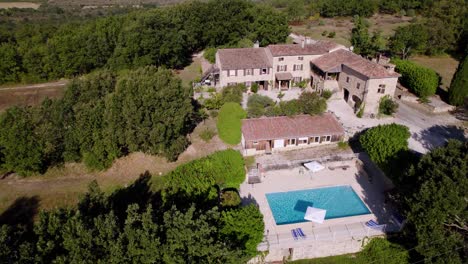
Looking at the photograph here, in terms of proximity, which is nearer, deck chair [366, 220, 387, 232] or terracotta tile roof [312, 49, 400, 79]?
deck chair [366, 220, 387, 232]

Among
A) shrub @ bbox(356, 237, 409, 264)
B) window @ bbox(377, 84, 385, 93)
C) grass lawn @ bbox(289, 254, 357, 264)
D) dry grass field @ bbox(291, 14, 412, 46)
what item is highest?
dry grass field @ bbox(291, 14, 412, 46)

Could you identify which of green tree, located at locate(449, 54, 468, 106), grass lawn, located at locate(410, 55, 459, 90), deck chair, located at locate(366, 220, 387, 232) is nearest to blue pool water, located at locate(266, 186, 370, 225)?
deck chair, located at locate(366, 220, 387, 232)

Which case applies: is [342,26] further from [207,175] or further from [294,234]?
[294,234]

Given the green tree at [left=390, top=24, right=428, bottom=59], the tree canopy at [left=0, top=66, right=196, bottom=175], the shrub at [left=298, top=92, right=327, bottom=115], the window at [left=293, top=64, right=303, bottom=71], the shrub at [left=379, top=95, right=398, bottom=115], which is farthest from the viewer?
the green tree at [left=390, top=24, right=428, bottom=59]

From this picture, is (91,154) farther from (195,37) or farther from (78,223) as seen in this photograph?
(195,37)

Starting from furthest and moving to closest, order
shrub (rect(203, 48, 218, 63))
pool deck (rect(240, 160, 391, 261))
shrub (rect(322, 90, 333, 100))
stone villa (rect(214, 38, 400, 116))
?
shrub (rect(203, 48, 218, 63)) → shrub (rect(322, 90, 333, 100)) → stone villa (rect(214, 38, 400, 116)) → pool deck (rect(240, 160, 391, 261))

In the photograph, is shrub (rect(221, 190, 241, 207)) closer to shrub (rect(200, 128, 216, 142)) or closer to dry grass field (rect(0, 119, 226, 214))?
dry grass field (rect(0, 119, 226, 214))

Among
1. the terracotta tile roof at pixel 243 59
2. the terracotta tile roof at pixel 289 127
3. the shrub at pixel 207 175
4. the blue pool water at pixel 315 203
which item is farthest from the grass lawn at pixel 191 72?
the blue pool water at pixel 315 203
